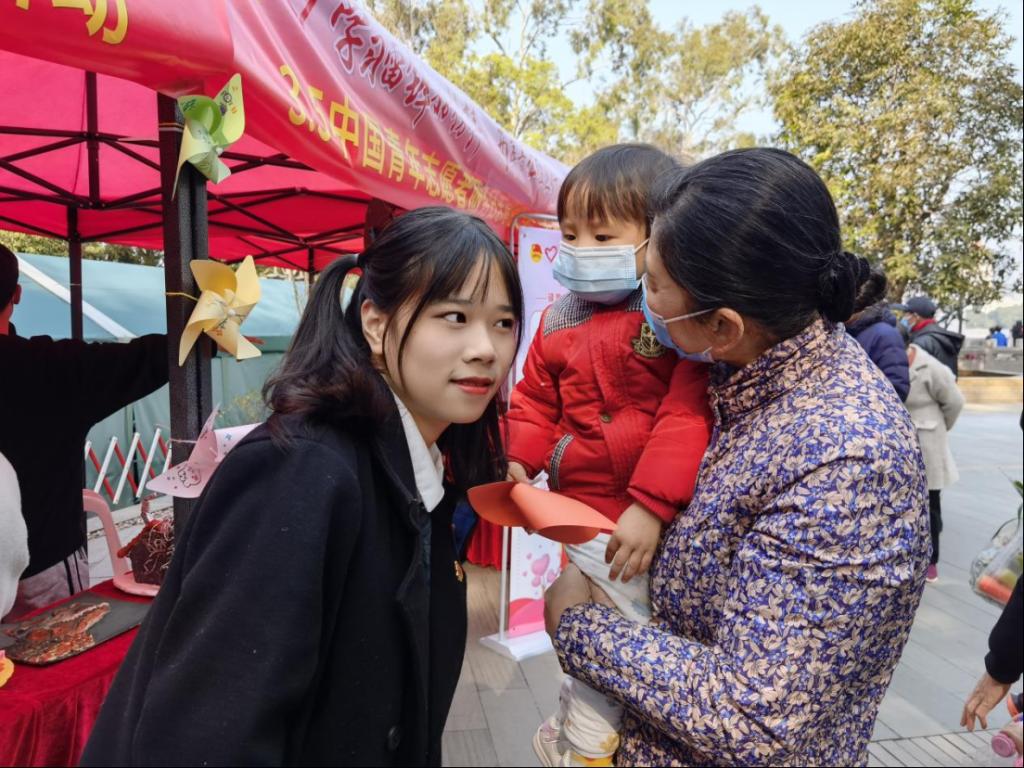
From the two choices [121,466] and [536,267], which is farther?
[121,466]

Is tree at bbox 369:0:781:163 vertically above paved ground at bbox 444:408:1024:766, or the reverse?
tree at bbox 369:0:781:163

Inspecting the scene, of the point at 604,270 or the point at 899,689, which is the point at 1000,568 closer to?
the point at 604,270

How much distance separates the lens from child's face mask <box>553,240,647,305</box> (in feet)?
5.09

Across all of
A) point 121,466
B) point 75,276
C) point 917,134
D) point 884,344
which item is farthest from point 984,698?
point 917,134

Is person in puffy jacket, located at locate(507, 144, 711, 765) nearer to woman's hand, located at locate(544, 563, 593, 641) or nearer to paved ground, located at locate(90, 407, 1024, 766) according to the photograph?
woman's hand, located at locate(544, 563, 593, 641)

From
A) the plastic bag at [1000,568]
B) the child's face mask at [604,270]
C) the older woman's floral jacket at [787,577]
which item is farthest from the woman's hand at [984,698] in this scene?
the child's face mask at [604,270]

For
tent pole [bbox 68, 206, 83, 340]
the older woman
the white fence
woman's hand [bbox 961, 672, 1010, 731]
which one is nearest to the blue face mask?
the older woman

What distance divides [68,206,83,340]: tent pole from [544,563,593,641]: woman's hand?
3888 millimetres

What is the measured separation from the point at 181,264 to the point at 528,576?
2785 mm

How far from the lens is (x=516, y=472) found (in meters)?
1.63

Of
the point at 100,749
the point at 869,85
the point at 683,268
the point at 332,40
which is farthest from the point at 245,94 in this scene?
the point at 869,85

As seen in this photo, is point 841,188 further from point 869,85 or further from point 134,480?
point 134,480

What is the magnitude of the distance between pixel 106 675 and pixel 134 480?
616 cm

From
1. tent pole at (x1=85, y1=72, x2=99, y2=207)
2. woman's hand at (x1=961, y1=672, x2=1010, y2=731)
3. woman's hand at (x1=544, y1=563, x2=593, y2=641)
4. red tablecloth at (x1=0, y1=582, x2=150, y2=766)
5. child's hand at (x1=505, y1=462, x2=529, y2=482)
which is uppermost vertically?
tent pole at (x1=85, y1=72, x2=99, y2=207)
